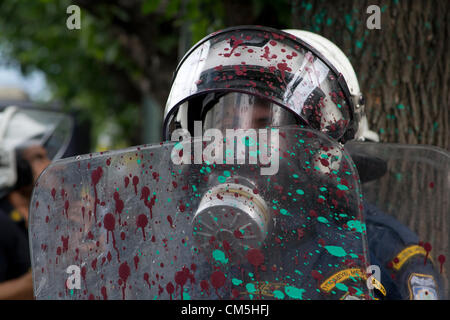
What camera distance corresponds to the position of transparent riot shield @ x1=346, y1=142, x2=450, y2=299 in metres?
1.38

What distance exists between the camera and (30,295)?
287cm

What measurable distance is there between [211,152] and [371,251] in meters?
0.79

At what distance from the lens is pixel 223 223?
107 centimetres

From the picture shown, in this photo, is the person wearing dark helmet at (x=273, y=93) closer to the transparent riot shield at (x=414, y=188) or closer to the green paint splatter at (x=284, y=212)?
the transparent riot shield at (x=414, y=188)

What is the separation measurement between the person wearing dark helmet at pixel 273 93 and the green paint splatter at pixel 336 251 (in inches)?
15.0

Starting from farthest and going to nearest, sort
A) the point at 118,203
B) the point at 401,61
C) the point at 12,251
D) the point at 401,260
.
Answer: the point at 12,251
the point at 401,61
the point at 401,260
the point at 118,203

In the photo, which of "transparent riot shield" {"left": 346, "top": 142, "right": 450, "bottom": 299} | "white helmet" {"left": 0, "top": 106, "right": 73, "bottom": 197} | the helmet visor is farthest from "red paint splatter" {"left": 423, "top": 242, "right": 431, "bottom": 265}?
"white helmet" {"left": 0, "top": 106, "right": 73, "bottom": 197}

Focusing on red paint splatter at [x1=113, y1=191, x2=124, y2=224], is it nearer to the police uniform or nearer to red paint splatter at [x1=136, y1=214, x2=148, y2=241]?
red paint splatter at [x1=136, y1=214, x2=148, y2=241]

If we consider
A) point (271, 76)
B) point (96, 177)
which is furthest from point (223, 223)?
point (271, 76)

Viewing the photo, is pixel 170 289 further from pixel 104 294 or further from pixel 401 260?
pixel 401 260

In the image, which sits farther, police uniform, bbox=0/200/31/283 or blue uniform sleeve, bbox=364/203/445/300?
police uniform, bbox=0/200/31/283

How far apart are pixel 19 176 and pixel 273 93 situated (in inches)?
104

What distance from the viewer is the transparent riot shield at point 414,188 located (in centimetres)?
138

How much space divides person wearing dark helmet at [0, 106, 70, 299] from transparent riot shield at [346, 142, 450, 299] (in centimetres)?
209
